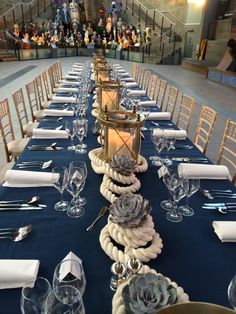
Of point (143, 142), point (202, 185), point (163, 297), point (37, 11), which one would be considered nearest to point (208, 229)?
point (202, 185)

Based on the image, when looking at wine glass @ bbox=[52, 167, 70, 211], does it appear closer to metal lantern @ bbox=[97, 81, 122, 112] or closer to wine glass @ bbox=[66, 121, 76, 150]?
wine glass @ bbox=[66, 121, 76, 150]

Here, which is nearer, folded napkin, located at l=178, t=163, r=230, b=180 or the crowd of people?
folded napkin, located at l=178, t=163, r=230, b=180

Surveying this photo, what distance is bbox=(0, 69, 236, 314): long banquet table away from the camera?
0.96 m

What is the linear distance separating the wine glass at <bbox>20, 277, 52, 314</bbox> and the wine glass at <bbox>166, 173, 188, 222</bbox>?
0.72m

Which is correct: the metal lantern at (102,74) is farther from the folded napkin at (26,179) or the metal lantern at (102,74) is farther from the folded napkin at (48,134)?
the folded napkin at (26,179)

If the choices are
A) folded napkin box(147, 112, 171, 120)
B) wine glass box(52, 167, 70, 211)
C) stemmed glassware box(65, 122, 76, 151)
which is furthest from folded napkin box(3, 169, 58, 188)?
folded napkin box(147, 112, 171, 120)

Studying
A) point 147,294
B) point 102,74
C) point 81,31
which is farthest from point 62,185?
point 81,31

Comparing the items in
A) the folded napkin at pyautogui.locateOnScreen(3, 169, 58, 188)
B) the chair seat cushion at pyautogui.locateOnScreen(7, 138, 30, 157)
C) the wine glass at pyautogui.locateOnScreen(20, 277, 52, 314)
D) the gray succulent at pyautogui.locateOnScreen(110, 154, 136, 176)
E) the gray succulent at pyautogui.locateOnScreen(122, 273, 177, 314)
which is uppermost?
the gray succulent at pyautogui.locateOnScreen(110, 154, 136, 176)

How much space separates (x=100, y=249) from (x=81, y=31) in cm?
1943

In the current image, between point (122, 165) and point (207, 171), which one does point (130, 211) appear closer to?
point (122, 165)

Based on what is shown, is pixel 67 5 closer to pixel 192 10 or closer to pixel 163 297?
pixel 192 10

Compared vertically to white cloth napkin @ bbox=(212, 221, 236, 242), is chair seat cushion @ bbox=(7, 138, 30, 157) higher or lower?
lower

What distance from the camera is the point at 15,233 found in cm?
120

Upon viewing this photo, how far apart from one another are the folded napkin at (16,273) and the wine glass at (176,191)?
680 mm
